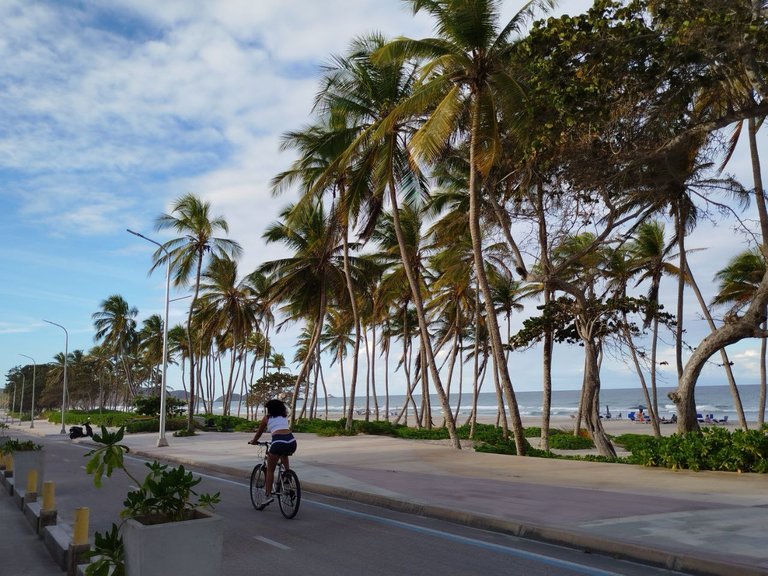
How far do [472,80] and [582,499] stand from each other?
1193 centimetres

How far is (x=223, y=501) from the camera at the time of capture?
11094 mm

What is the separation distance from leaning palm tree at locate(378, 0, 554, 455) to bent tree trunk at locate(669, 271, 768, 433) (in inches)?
159

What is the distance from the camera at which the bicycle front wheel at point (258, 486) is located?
32.7ft

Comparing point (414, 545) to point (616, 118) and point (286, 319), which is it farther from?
point (286, 319)

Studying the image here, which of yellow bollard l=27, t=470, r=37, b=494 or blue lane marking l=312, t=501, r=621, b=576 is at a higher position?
→ yellow bollard l=27, t=470, r=37, b=494

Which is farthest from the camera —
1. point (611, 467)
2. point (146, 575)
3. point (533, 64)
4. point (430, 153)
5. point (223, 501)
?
point (430, 153)

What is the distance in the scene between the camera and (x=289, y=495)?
30.5 ft

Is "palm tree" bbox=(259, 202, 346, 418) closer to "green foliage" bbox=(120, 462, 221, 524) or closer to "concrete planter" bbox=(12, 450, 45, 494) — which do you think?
"concrete planter" bbox=(12, 450, 45, 494)

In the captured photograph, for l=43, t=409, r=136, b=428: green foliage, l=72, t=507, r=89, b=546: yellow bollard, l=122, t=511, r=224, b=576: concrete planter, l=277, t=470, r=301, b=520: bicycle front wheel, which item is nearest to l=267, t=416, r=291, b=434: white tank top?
l=277, t=470, r=301, b=520: bicycle front wheel

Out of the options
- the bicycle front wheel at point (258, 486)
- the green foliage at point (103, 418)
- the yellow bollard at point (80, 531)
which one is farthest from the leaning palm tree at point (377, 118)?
the green foliage at point (103, 418)

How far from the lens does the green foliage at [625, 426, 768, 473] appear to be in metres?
11.8

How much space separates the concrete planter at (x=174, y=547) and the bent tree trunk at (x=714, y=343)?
1162 centimetres

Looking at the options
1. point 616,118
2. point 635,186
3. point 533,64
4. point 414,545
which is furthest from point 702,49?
point 414,545

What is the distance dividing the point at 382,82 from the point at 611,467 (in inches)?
560
